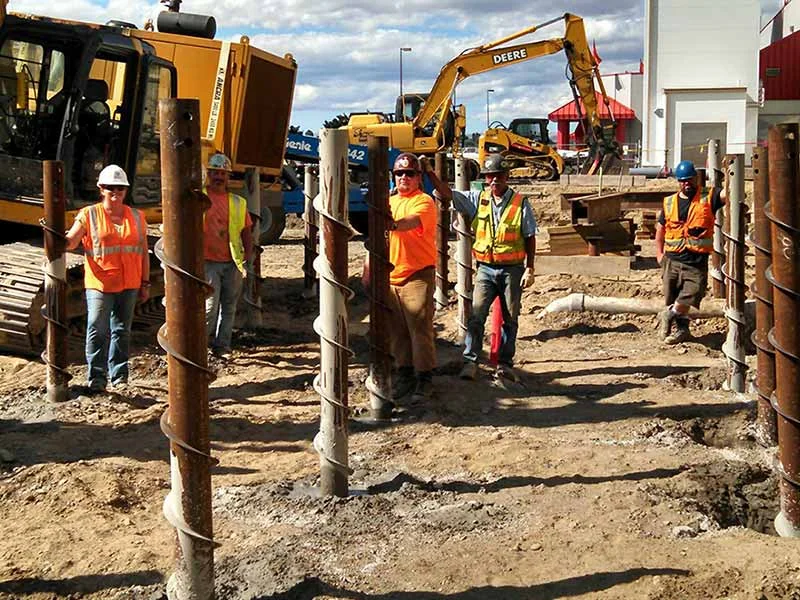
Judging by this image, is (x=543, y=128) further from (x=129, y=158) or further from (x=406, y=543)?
(x=406, y=543)

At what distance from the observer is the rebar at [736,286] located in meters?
8.04

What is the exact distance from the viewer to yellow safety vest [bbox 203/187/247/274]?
903 centimetres

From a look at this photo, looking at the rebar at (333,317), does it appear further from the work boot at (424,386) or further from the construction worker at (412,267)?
the work boot at (424,386)

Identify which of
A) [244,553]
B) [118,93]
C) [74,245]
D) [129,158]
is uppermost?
[118,93]

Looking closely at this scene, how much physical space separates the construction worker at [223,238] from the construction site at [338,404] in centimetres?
71

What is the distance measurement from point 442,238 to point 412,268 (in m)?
4.08

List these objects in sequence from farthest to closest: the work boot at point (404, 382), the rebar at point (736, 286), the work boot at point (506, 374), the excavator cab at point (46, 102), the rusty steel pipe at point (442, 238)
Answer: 1. the rusty steel pipe at point (442, 238)
2. the excavator cab at point (46, 102)
3. the work boot at point (506, 374)
4. the rebar at point (736, 286)
5. the work boot at point (404, 382)

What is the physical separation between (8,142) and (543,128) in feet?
98.4

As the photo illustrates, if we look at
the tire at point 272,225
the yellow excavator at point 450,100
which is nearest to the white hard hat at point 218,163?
the tire at point 272,225

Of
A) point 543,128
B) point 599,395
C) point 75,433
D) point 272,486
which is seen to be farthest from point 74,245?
point 543,128

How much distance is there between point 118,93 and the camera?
431 inches

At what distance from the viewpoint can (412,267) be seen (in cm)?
766

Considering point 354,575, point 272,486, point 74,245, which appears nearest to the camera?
point 354,575

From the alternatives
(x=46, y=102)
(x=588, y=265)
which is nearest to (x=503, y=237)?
(x=46, y=102)
